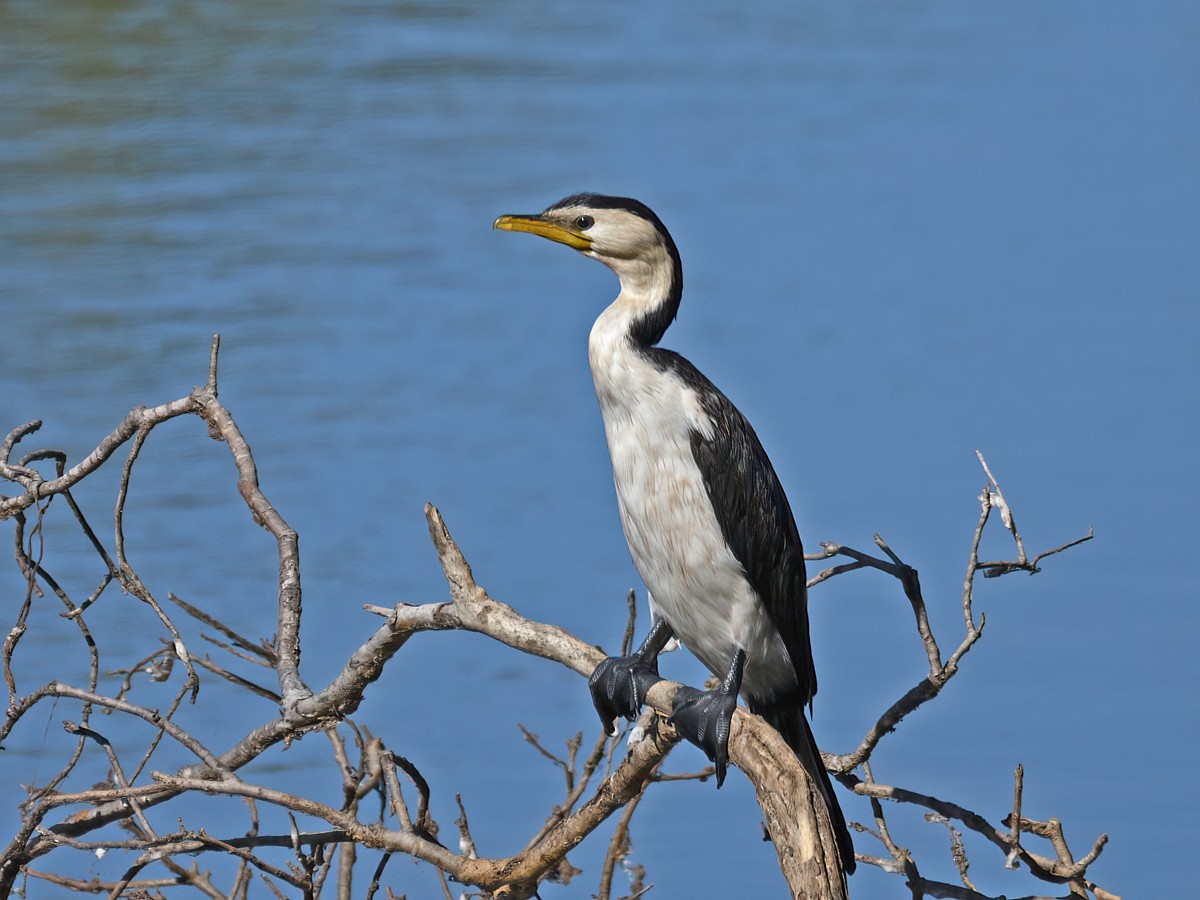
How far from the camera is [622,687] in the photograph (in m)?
3.41

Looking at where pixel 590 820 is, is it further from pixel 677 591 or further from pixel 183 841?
pixel 183 841

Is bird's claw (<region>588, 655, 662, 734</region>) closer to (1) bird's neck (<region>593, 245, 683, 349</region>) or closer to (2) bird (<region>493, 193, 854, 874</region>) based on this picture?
(2) bird (<region>493, 193, 854, 874</region>)

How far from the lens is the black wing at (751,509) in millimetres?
3291

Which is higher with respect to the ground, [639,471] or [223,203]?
[223,203]

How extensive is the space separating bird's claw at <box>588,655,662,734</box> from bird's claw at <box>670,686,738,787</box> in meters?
0.17

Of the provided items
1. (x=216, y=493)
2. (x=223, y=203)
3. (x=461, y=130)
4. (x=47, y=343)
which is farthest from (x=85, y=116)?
(x=216, y=493)

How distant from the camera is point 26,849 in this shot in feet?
11.3

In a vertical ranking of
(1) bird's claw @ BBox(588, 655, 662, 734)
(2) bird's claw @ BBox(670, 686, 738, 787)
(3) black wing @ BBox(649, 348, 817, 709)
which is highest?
(3) black wing @ BBox(649, 348, 817, 709)

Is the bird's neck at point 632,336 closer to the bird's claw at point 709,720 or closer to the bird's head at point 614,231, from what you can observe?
the bird's head at point 614,231

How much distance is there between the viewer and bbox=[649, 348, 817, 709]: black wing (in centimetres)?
329

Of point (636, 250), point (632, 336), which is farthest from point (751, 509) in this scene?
point (636, 250)

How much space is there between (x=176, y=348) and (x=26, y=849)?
4848 mm

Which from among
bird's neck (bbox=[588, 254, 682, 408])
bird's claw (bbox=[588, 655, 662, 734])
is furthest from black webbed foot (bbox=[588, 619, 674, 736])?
bird's neck (bbox=[588, 254, 682, 408])

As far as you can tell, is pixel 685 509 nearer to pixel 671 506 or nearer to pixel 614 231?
pixel 671 506
